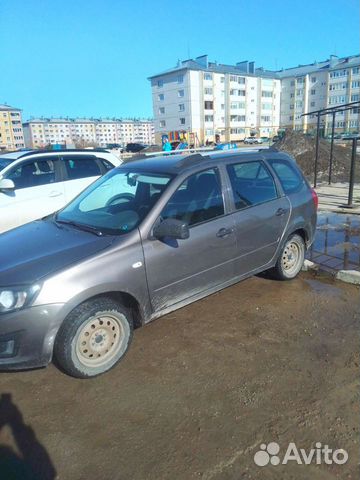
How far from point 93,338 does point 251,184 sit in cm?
252

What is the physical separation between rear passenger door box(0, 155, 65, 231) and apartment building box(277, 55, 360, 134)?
91142mm

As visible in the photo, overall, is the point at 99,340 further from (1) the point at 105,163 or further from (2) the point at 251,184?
(1) the point at 105,163

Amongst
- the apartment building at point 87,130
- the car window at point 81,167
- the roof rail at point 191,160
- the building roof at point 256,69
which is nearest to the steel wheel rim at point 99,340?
the roof rail at point 191,160

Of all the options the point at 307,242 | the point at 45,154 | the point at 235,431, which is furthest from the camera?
the point at 45,154

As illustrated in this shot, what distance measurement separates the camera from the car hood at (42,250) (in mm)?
2863

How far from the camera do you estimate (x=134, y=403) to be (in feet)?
9.30

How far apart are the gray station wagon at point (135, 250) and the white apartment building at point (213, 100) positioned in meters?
73.7

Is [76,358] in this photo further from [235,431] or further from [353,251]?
[353,251]

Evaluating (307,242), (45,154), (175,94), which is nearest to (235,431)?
(307,242)

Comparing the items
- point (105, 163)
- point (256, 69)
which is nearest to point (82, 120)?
point (256, 69)

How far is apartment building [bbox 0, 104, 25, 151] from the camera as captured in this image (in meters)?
111

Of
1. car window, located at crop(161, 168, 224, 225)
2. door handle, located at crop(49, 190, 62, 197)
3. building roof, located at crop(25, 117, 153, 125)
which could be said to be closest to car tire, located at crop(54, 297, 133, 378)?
car window, located at crop(161, 168, 224, 225)

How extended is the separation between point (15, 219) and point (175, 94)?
272 ft

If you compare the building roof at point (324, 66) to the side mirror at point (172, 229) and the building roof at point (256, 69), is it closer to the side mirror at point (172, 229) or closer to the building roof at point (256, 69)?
the building roof at point (256, 69)
